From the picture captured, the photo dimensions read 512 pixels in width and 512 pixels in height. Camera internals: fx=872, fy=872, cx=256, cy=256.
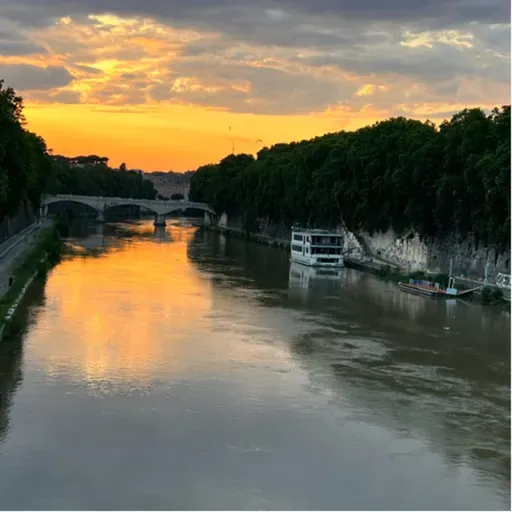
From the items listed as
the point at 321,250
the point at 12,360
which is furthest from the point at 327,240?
the point at 12,360

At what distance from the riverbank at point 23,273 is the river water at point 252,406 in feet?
2.44

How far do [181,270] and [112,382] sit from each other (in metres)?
24.6

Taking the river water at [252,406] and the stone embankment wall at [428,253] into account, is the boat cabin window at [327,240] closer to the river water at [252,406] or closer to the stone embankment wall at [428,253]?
the stone embankment wall at [428,253]

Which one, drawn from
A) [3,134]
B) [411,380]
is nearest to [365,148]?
[3,134]

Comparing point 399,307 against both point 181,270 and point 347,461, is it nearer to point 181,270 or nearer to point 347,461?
point 181,270

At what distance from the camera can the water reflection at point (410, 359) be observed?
15.8m

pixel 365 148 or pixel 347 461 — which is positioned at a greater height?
pixel 365 148

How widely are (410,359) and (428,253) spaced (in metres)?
22.2

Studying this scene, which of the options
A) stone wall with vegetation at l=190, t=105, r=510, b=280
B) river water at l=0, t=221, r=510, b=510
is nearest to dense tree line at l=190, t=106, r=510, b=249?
stone wall with vegetation at l=190, t=105, r=510, b=280

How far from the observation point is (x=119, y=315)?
89.9 ft

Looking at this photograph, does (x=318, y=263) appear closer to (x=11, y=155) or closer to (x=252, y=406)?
(x=11, y=155)

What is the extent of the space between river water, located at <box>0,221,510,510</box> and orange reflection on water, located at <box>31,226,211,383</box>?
10 centimetres

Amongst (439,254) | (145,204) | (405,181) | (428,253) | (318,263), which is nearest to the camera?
(405,181)

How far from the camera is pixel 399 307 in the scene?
3158cm
